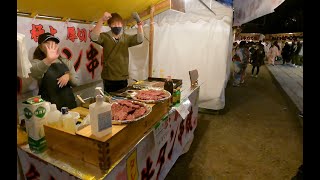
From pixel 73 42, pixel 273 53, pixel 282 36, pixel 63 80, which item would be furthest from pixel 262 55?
pixel 282 36

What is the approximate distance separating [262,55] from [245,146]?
354 inches

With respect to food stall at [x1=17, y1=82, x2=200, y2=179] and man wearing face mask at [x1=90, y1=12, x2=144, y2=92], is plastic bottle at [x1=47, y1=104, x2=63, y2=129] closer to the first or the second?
food stall at [x1=17, y1=82, x2=200, y2=179]

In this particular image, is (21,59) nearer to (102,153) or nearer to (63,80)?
(102,153)

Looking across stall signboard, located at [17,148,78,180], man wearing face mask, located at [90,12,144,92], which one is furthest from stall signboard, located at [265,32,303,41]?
stall signboard, located at [17,148,78,180]

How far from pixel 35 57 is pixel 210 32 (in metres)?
4.04

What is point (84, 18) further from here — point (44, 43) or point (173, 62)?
point (173, 62)

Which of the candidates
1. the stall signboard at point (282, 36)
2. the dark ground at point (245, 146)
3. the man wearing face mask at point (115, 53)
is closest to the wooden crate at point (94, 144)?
the dark ground at point (245, 146)

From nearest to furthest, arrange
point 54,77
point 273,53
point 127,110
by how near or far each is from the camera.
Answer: point 127,110 < point 54,77 < point 273,53

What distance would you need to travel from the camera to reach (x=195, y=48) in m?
5.52

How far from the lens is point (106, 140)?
1.38 m

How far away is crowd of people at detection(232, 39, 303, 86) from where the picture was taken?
8.73 metres

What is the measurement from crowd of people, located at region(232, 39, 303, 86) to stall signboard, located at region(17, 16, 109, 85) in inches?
249

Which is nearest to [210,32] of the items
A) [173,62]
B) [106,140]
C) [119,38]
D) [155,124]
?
[173,62]

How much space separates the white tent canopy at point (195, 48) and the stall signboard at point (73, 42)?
1.55 metres
